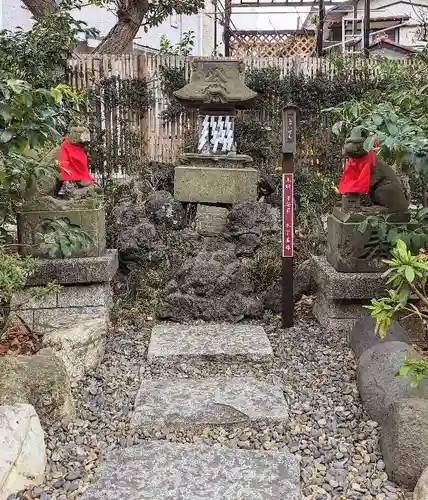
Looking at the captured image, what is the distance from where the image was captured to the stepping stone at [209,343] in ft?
12.8

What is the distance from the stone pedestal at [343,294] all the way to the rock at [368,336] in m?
0.29

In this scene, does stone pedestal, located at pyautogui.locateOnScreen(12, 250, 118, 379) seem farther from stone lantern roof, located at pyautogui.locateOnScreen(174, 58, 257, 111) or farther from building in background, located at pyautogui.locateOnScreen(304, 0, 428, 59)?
building in background, located at pyautogui.locateOnScreen(304, 0, 428, 59)

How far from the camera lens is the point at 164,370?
3.75 metres

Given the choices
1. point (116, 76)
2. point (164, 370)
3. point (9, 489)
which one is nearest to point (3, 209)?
point (164, 370)

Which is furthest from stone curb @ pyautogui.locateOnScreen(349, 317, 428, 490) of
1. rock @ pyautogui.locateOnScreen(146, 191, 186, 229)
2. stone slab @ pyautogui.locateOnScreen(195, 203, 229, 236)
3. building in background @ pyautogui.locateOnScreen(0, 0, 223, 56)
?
building in background @ pyautogui.locateOnScreen(0, 0, 223, 56)

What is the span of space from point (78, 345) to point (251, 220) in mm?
2971

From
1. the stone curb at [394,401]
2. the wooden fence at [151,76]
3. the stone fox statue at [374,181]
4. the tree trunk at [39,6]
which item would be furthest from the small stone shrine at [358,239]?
the tree trunk at [39,6]

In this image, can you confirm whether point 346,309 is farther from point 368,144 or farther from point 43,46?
point 43,46

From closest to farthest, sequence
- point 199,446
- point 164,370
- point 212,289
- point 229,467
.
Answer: point 229,467, point 199,446, point 164,370, point 212,289

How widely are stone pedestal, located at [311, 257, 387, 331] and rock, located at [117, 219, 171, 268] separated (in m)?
1.64

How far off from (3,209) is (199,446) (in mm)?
1865

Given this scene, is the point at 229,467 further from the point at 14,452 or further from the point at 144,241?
the point at 144,241

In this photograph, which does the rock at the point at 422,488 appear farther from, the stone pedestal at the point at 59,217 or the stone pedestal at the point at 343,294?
the stone pedestal at the point at 59,217

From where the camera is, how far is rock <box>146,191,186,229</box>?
254 inches
